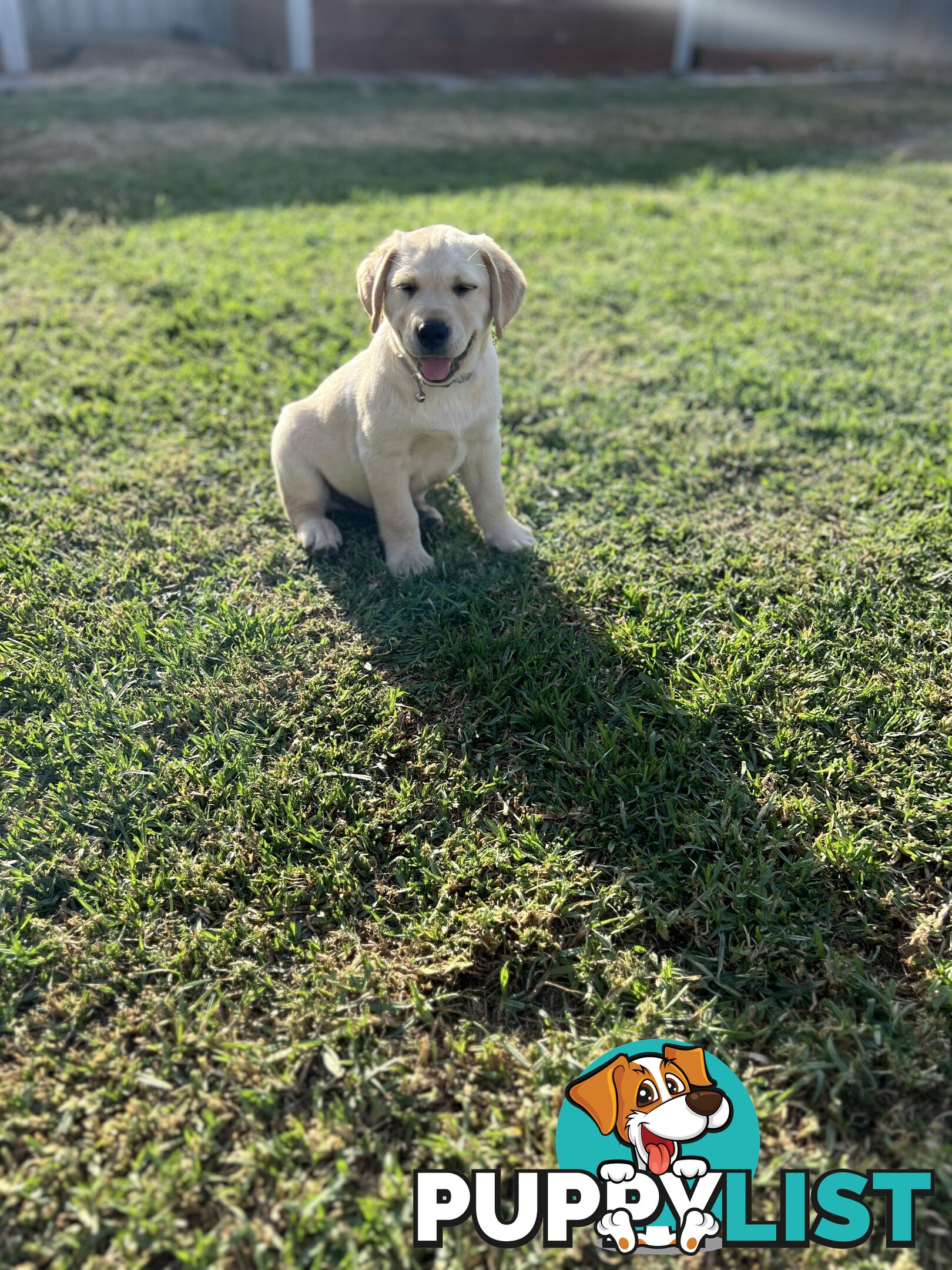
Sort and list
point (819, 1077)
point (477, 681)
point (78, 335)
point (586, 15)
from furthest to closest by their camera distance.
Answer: point (586, 15), point (78, 335), point (477, 681), point (819, 1077)

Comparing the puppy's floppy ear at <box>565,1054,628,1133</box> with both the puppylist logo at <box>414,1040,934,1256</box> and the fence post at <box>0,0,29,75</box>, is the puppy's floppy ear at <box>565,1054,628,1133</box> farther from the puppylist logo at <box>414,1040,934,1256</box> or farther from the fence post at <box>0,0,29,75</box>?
the fence post at <box>0,0,29,75</box>

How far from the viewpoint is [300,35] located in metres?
13.0

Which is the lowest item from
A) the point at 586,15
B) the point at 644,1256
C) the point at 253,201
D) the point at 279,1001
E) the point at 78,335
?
the point at 644,1256

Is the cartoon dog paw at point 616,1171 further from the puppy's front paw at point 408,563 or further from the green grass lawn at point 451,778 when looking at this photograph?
the puppy's front paw at point 408,563

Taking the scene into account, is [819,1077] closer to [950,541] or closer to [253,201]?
[950,541]

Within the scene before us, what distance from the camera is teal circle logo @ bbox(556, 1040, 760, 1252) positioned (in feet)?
5.71

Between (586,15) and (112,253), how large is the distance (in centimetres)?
1179

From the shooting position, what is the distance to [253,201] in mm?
7789

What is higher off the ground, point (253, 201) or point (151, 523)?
point (253, 201)

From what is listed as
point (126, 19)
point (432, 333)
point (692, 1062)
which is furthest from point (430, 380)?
point (126, 19)

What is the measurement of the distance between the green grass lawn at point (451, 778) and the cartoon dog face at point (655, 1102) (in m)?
0.07

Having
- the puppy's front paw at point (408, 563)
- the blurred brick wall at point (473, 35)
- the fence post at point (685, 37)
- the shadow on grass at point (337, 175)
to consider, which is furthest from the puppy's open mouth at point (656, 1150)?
the fence post at point (685, 37)

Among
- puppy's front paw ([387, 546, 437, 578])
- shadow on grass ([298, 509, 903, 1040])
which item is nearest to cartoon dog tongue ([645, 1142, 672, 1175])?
shadow on grass ([298, 509, 903, 1040])

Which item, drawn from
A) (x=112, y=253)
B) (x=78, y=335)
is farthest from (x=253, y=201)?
(x=78, y=335)
